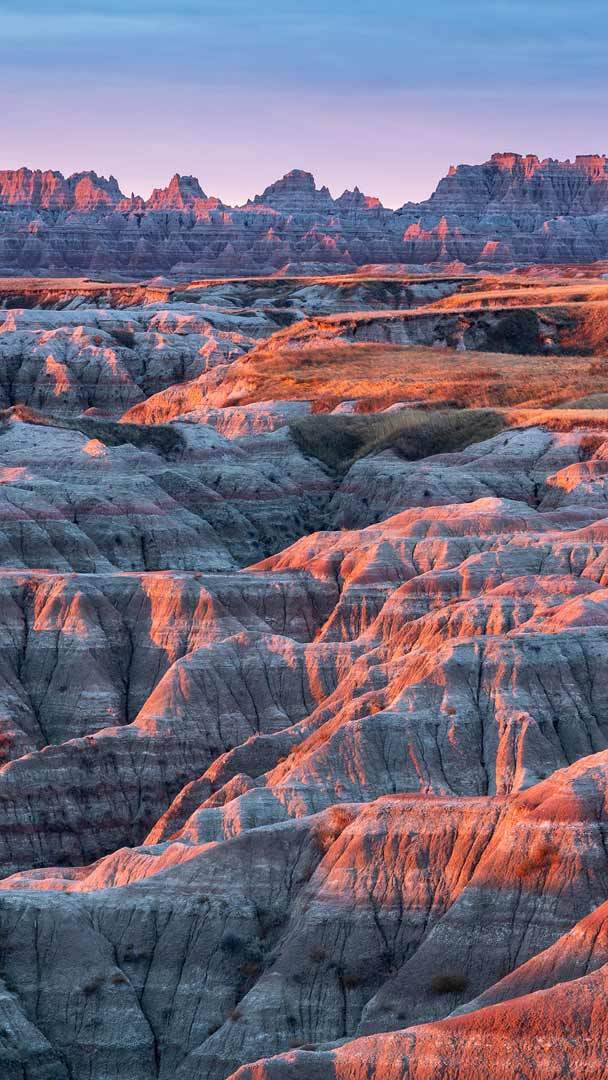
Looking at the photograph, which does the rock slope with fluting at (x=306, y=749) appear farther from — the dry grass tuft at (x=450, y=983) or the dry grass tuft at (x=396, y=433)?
the dry grass tuft at (x=396, y=433)

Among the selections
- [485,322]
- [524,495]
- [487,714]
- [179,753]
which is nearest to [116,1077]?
[487,714]

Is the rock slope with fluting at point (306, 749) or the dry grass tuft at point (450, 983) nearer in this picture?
the dry grass tuft at point (450, 983)

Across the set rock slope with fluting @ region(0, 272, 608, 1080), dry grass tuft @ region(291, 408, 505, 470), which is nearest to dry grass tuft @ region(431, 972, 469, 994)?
rock slope with fluting @ region(0, 272, 608, 1080)

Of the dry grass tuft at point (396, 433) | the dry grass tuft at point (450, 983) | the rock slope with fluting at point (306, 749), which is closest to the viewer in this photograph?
the dry grass tuft at point (450, 983)

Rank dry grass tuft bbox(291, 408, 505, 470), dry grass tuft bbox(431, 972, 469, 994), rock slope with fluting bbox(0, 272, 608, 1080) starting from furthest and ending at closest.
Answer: dry grass tuft bbox(291, 408, 505, 470), rock slope with fluting bbox(0, 272, 608, 1080), dry grass tuft bbox(431, 972, 469, 994)

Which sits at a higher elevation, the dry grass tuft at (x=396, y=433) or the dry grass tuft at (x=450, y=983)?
the dry grass tuft at (x=396, y=433)

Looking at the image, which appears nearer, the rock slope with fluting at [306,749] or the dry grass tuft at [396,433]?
the rock slope with fluting at [306,749]

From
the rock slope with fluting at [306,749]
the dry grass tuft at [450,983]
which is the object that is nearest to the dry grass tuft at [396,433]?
the rock slope with fluting at [306,749]

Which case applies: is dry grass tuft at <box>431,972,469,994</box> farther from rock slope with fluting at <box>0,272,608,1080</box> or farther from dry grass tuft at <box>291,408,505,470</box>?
dry grass tuft at <box>291,408,505,470</box>

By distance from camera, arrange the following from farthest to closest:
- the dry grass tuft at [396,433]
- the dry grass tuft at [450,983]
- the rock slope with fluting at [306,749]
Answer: the dry grass tuft at [396,433] → the rock slope with fluting at [306,749] → the dry grass tuft at [450,983]

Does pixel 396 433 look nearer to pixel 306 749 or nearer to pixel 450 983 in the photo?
pixel 306 749
